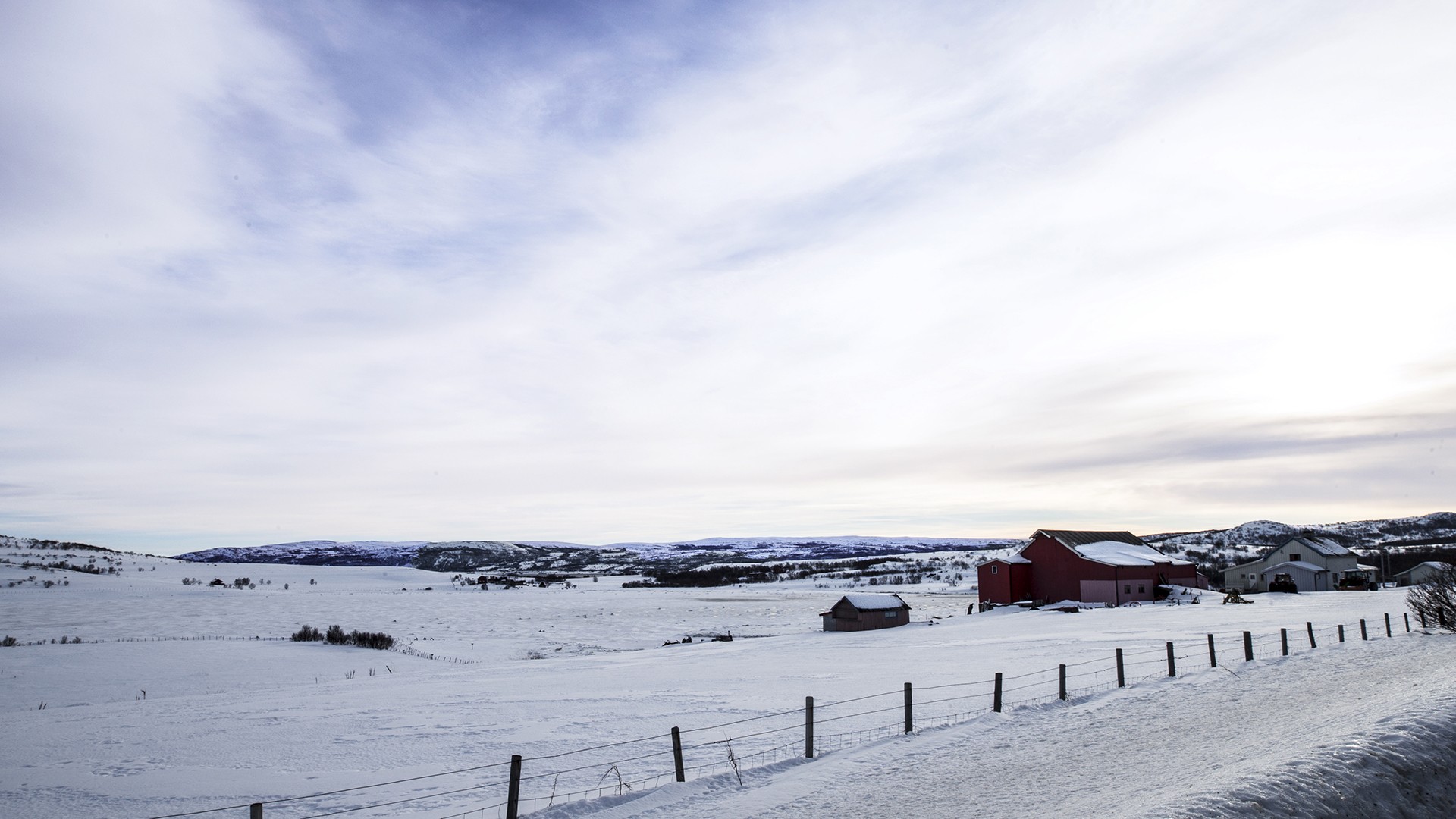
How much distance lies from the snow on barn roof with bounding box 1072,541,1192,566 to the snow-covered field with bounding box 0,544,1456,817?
60.5ft

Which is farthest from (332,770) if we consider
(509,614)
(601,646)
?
(509,614)

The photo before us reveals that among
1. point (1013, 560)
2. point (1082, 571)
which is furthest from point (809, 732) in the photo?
point (1013, 560)

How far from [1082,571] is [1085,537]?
239 inches

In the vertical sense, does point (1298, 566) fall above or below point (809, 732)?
below

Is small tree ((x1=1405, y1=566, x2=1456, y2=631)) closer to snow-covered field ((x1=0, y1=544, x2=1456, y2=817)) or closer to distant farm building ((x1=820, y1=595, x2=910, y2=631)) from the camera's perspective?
snow-covered field ((x1=0, y1=544, x2=1456, y2=817))

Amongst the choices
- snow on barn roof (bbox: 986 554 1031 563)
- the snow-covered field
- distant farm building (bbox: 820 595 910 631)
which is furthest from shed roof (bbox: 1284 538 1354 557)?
distant farm building (bbox: 820 595 910 631)

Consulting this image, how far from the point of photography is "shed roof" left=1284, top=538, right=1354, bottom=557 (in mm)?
78438

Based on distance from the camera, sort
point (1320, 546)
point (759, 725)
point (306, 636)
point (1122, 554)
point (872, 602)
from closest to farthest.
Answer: point (759, 725)
point (306, 636)
point (872, 602)
point (1122, 554)
point (1320, 546)

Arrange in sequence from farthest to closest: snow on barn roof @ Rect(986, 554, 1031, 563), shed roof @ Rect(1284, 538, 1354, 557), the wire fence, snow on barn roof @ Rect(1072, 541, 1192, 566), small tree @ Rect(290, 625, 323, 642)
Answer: shed roof @ Rect(1284, 538, 1354, 557)
snow on barn roof @ Rect(986, 554, 1031, 563)
snow on barn roof @ Rect(1072, 541, 1192, 566)
small tree @ Rect(290, 625, 323, 642)
the wire fence


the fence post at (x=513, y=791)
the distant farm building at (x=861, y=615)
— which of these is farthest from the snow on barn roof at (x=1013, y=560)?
the fence post at (x=513, y=791)

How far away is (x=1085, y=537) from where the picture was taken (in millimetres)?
66938

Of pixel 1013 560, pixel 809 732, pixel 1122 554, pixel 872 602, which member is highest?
pixel 1122 554

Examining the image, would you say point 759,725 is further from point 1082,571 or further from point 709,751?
point 1082,571

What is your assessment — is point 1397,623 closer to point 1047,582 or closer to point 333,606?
point 1047,582
